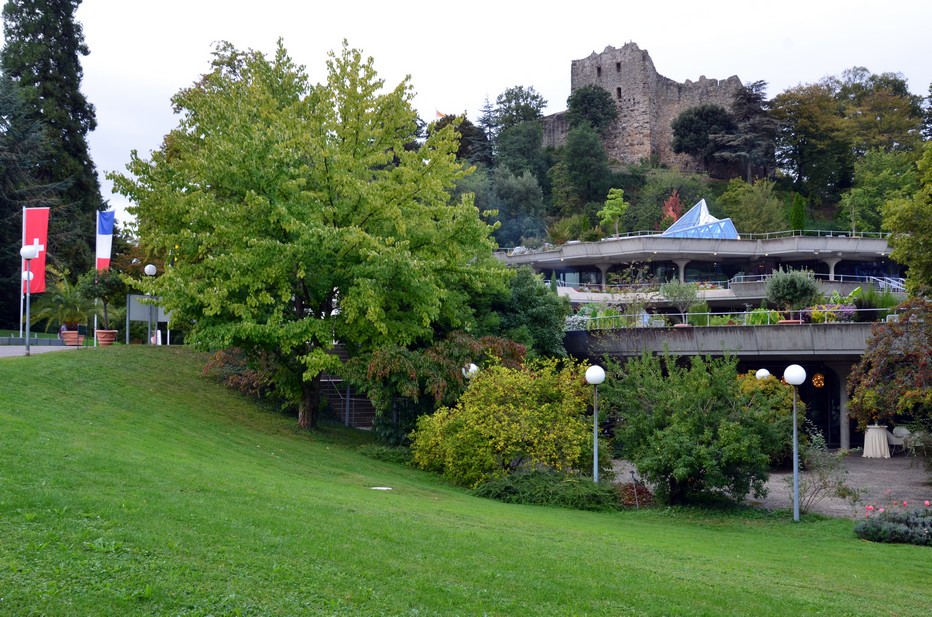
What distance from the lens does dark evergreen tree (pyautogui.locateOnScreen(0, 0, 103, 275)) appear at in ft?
136

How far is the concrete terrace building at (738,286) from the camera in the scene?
26688 mm

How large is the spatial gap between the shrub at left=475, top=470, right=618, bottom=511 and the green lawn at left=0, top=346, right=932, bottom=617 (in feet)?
2.41

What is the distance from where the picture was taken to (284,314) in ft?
70.0

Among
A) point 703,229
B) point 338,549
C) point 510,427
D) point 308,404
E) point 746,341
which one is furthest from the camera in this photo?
point 703,229

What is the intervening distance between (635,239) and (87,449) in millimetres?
38952

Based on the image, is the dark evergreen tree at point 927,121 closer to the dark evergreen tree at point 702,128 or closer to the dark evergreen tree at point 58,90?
the dark evergreen tree at point 702,128

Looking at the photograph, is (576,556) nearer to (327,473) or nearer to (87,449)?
(87,449)

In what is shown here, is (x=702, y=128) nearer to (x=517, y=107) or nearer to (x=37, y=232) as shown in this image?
(x=517, y=107)

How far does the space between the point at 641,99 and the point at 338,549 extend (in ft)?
258

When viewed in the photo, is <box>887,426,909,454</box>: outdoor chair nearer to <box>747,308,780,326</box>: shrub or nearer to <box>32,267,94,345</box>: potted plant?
<box>747,308,780,326</box>: shrub

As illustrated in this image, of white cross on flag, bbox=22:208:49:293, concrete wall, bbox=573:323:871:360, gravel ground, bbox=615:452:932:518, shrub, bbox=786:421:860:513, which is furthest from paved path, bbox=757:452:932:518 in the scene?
white cross on flag, bbox=22:208:49:293

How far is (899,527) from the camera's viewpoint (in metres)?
13.4

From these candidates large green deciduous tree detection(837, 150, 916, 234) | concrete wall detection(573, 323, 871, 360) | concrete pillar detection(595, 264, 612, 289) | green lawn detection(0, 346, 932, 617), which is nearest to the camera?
green lawn detection(0, 346, 932, 617)

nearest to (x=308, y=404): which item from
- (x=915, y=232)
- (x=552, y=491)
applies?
(x=552, y=491)
